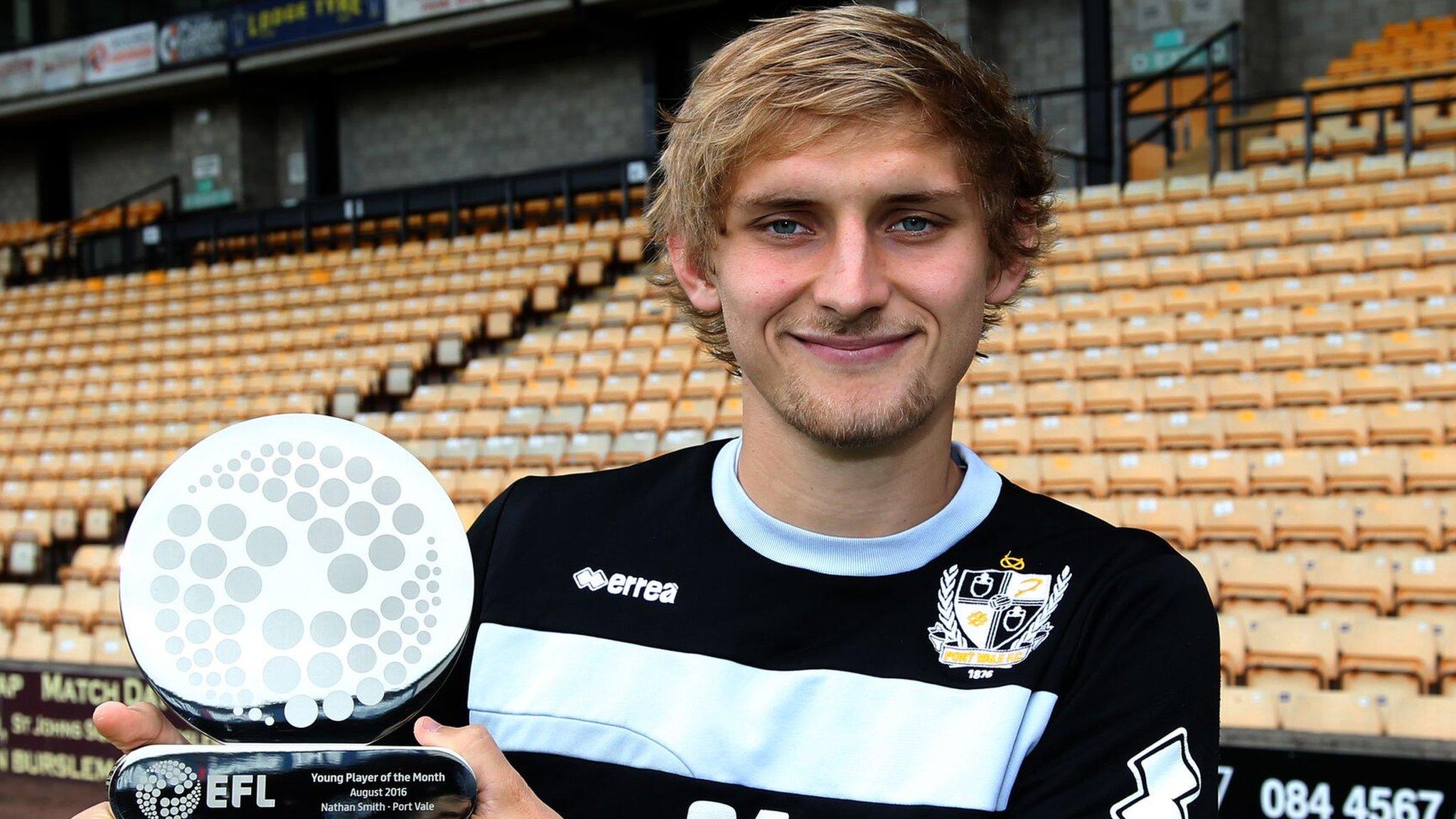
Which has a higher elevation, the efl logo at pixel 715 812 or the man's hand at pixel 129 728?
the man's hand at pixel 129 728

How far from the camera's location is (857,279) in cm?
111

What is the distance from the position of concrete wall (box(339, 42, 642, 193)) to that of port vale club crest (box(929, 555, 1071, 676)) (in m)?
14.6

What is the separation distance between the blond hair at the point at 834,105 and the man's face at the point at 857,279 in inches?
0.8

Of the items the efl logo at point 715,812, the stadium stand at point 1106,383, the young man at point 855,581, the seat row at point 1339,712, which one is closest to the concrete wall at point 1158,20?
the stadium stand at point 1106,383

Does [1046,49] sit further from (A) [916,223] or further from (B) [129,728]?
(B) [129,728]

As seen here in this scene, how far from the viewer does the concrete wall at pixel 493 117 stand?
15703 millimetres

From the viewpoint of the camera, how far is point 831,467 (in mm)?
1194

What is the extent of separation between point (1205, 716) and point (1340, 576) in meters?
4.10

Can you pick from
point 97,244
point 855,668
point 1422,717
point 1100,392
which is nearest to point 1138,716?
point 855,668

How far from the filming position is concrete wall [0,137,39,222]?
64.0 ft

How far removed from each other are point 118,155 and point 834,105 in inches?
802

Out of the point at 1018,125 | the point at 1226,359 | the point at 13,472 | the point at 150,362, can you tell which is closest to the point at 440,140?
the point at 150,362

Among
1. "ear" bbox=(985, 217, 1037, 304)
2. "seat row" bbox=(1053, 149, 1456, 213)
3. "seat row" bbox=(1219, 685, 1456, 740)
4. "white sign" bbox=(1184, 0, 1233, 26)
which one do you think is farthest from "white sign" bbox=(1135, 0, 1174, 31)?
"ear" bbox=(985, 217, 1037, 304)

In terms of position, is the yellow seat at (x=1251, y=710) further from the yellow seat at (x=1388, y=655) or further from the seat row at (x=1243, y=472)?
the seat row at (x=1243, y=472)
